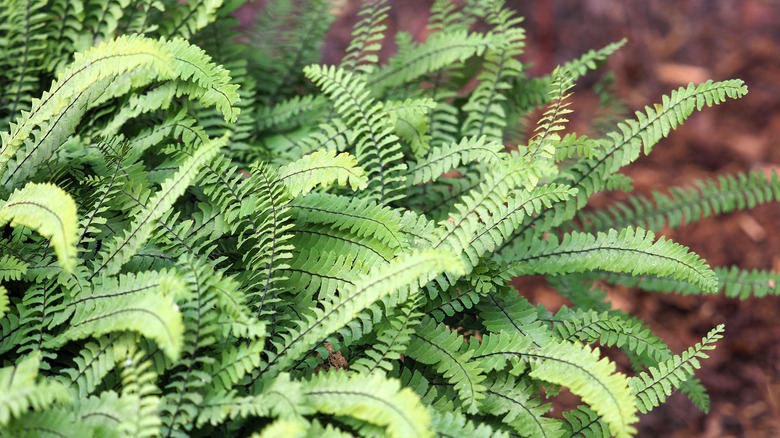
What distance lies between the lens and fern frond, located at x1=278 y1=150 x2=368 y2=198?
1.66 m

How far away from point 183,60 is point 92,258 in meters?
0.56

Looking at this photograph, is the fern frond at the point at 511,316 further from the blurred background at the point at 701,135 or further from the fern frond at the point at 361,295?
the blurred background at the point at 701,135

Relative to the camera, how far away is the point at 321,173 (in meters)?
1.68

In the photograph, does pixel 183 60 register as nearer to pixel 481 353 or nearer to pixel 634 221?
pixel 481 353

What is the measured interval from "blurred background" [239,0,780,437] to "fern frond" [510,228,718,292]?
1.55 metres

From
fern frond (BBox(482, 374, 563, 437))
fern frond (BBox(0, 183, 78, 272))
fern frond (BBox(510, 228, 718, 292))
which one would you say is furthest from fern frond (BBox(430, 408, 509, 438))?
fern frond (BBox(0, 183, 78, 272))

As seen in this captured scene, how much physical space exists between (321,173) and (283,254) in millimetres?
216

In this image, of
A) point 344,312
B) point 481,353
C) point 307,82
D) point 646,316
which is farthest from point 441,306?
point 646,316

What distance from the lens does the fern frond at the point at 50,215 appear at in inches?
54.8

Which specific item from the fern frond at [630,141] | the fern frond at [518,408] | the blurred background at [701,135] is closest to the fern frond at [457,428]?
the fern frond at [518,408]

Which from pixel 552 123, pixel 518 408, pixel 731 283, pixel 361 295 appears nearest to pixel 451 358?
pixel 518 408

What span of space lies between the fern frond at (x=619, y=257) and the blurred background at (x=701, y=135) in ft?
5.09

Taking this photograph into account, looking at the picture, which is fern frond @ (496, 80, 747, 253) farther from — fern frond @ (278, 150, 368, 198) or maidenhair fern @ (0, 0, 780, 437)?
fern frond @ (278, 150, 368, 198)

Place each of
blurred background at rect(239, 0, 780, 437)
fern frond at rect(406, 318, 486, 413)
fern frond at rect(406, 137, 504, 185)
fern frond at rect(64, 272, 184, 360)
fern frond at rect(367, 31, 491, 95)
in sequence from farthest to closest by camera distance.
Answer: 1. blurred background at rect(239, 0, 780, 437)
2. fern frond at rect(367, 31, 491, 95)
3. fern frond at rect(406, 137, 504, 185)
4. fern frond at rect(406, 318, 486, 413)
5. fern frond at rect(64, 272, 184, 360)
